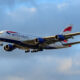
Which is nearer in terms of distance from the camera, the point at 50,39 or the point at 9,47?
the point at 50,39

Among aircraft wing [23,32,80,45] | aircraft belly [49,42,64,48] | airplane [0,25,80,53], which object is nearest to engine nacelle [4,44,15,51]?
airplane [0,25,80,53]

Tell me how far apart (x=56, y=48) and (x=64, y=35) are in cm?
1152

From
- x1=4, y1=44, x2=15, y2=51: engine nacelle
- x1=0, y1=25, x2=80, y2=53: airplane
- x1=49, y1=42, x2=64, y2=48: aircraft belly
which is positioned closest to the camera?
x1=0, y1=25, x2=80, y2=53: airplane

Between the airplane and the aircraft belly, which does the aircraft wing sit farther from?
the aircraft belly

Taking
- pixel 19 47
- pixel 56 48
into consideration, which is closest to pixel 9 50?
pixel 19 47

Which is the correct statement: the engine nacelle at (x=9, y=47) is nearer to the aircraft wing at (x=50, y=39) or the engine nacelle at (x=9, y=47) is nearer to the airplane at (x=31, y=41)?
the airplane at (x=31, y=41)

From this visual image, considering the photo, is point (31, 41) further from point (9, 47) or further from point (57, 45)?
point (57, 45)

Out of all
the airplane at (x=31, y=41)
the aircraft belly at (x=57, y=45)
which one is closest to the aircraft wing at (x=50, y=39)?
the airplane at (x=31, y=41)

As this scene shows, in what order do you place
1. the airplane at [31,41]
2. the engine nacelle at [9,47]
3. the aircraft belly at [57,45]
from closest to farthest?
the airplane at [31,41]
the engine nacelle at [9,47]
the aircraft belly at [57,45]

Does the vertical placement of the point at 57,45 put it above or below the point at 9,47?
above

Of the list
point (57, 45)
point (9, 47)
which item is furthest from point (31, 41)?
point (57, 45)

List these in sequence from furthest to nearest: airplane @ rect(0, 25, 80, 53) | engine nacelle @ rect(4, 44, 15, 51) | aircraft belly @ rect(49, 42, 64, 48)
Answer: aircraft belly @ rect(49, 42, 64, 48), engine nacelle @ rect(4, 44, 15, 51), airplane @ rect(0, 25, 80, 53)

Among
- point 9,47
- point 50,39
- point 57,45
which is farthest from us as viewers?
point 57,45

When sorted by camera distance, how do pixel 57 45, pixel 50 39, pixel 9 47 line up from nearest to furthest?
1. pixel 50 39
2. pixel 9 47
3. pixel 57 45
